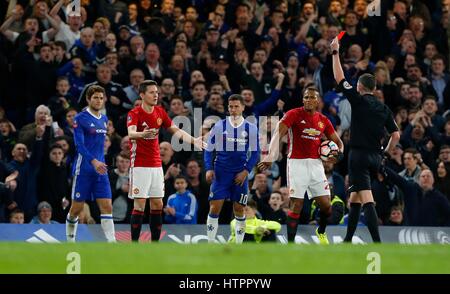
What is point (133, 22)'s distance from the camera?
79.8 ft

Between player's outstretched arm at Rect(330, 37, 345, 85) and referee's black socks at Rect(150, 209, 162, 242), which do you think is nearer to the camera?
player's outstretched arm at Rect(330, 37, 345, 85)

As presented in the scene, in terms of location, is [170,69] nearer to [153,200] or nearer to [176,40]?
[176,40]

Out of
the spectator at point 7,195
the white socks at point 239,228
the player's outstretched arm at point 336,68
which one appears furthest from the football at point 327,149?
the spectator at point 7,195

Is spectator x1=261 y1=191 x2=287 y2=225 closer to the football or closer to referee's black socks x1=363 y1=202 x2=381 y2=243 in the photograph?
the football

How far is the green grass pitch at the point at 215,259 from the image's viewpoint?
11.6 m

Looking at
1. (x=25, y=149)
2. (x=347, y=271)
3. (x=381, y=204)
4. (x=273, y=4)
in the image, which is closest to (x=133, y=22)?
(x=273, y=4)

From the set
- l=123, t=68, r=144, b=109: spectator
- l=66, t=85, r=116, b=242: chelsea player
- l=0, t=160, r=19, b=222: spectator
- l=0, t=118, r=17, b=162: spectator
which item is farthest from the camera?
l=123, t=68, r=144, b=109: spectator

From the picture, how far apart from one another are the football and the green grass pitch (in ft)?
13.2

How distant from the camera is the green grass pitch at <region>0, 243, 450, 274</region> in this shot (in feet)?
38.1

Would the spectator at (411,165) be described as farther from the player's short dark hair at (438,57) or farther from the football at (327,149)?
the football at (327,149)

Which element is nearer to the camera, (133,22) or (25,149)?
(25,149)

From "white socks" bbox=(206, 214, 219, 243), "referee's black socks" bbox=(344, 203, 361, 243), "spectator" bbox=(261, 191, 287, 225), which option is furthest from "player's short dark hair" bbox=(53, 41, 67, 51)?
"referee's black socks" bbox=(344, 203, 361, 243)

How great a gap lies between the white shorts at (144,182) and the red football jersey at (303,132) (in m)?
2.00
